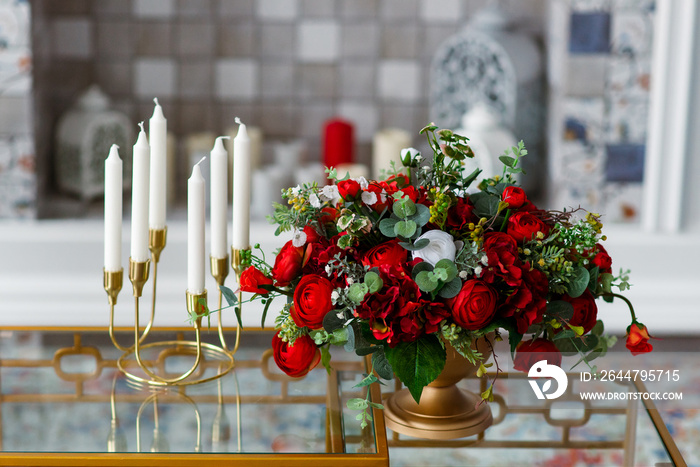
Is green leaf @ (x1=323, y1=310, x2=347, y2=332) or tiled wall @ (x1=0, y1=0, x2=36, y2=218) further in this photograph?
tiled wall @ (x1=0, y1=0, x2=36, y2=218)

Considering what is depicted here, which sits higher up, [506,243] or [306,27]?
[306,27]

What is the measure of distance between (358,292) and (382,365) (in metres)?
0.09

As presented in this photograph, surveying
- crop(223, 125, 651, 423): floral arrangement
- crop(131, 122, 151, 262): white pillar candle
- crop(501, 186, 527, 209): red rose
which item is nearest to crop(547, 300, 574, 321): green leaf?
crop(223, 125, 651, 423): floral arrangement

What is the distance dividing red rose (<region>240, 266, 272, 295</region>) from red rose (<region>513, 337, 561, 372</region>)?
29cm

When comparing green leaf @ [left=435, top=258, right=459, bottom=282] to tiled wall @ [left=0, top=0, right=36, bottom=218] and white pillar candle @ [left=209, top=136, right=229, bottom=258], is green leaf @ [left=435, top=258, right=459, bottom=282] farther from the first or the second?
tiled wall @ [left=0, top=0, right=36, bottom=218]

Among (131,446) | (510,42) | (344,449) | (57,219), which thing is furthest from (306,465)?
(510,42)

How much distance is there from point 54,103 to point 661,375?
5.95 feet

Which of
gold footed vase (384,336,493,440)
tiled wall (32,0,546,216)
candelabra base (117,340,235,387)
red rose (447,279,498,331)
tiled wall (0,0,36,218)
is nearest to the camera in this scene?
red rose (447,279,498,331)

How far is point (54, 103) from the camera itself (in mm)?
2273

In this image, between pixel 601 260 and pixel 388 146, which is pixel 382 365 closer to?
pixel 601 260

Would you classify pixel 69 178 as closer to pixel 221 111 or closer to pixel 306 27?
pixel 221 111

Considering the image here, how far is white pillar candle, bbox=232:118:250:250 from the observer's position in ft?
3.14

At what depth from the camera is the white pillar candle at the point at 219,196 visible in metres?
0.95

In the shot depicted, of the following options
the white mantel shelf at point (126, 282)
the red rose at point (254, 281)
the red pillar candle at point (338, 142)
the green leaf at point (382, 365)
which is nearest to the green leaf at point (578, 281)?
the green leaf at point (382, 365)
